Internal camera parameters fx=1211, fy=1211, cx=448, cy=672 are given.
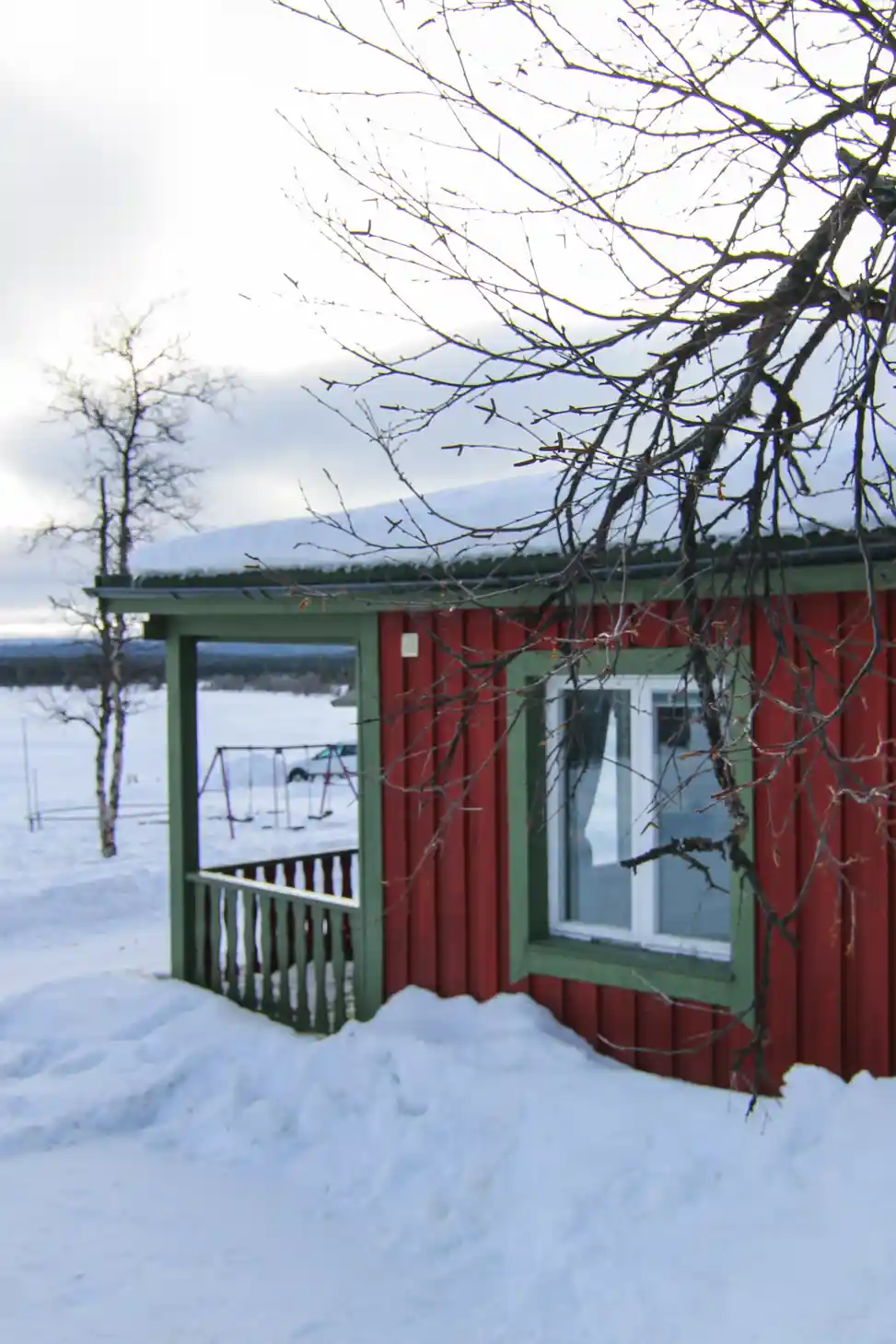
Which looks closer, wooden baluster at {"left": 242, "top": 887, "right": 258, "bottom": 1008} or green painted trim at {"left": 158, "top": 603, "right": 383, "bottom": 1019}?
green painted trim at {"left": 158, "top": 603, "right": 383, "bottom": 1019}

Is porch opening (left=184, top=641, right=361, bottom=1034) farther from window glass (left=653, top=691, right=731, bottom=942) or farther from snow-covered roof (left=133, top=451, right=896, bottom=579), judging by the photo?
window glass (left=653, top=691, right=731, bottom=942)

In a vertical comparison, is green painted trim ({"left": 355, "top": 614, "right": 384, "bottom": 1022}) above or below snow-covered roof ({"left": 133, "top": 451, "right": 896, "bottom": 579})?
below

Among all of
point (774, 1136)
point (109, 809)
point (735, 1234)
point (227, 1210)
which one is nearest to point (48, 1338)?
point (227, 1210)

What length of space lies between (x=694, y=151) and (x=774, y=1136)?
3.66 metres

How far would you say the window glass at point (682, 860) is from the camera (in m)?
5.84

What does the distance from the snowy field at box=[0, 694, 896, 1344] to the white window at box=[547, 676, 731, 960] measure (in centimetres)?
66

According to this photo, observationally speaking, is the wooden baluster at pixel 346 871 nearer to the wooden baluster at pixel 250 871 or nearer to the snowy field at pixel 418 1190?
the wooden baluster at pixel 250 871

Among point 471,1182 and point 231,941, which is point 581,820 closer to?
point 471,1182

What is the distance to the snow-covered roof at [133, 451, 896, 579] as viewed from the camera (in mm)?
4973

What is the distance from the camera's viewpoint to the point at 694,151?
13.6ft

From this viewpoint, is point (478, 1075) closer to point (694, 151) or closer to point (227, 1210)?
point (227, 1210)

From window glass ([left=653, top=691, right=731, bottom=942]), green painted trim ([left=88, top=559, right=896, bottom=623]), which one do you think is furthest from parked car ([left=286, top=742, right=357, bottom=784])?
window glass ([left=653, top=691, right=731, bottom=942])

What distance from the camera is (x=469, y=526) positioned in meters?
4.93

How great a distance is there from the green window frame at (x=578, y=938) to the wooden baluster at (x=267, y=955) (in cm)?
199
